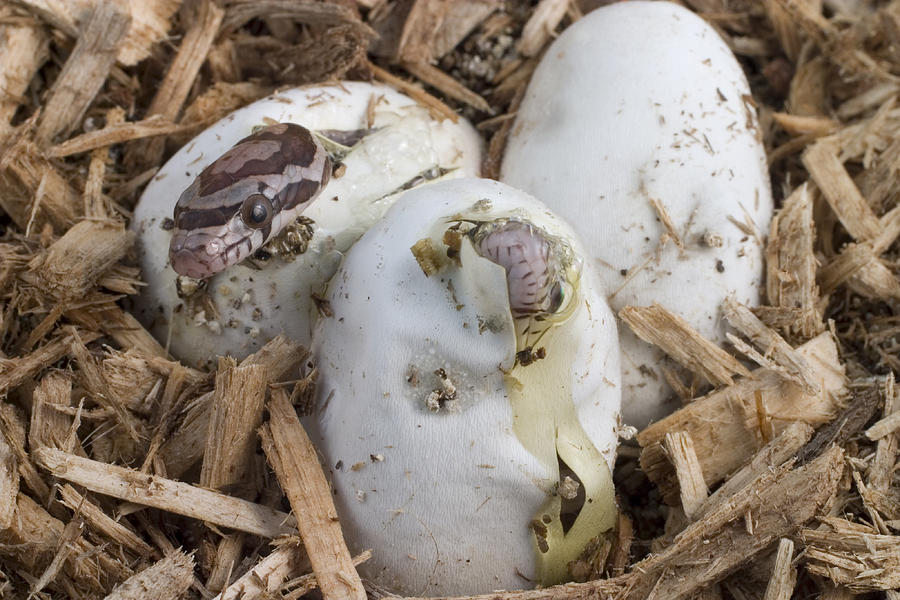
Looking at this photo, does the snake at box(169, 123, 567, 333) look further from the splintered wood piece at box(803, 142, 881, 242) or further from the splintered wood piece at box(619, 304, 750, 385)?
the splintered wood piece at box(803, 142, 881, 242)

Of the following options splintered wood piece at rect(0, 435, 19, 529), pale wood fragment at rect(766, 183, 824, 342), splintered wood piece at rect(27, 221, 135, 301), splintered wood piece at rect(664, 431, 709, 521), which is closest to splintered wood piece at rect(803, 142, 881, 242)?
pale wood fragment at rect(766, 183, 824, 342)

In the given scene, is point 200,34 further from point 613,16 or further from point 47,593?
point 47,593

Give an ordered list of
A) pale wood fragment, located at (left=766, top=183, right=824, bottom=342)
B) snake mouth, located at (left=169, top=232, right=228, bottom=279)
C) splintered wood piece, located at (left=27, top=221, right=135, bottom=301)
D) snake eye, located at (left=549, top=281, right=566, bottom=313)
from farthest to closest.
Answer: pale wood fragment, located at (left=766, top=183, right=824, bottom=342) < splintered wood piece, located at (left=27, top=221, right=135, bottom=301) < snake mouth, located at (left=169, top=232, right=228, bottom=279) < snake eye, located at (left=549, top=281, right=566, bottom=313)

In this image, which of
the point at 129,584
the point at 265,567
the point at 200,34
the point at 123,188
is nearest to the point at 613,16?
the point at 200,34

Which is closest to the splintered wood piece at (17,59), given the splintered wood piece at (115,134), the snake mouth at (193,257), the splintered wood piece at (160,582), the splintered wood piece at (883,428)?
the splintered wood piece at (115,134)

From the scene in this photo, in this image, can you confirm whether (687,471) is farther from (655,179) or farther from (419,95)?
(419,95)

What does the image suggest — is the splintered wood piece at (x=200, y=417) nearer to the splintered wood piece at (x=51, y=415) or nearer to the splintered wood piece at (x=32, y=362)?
the splintered wood piece at (x=51, y=415)
